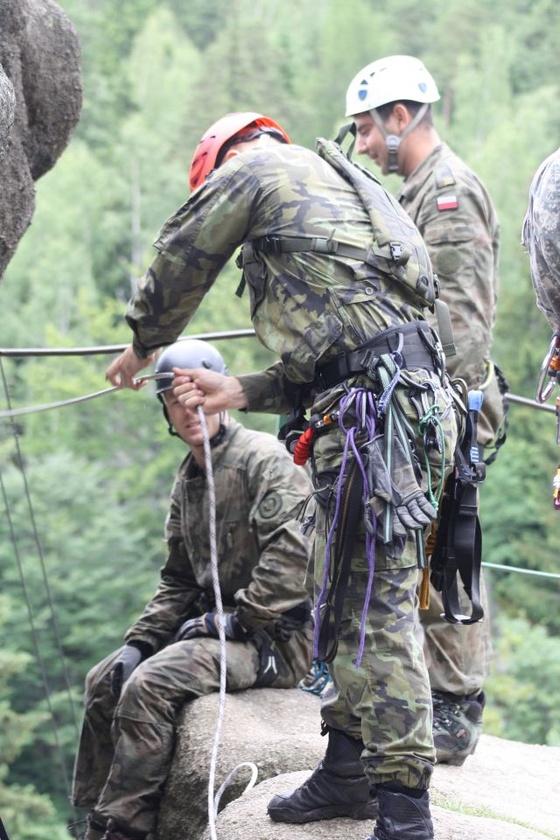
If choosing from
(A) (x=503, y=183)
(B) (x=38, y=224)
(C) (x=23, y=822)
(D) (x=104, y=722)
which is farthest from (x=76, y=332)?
(D) (x=104, y=722)

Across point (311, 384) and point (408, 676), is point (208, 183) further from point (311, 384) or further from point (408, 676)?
point (408, 676)

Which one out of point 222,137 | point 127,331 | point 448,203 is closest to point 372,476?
point 222,137

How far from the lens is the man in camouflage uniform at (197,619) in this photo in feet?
17.7

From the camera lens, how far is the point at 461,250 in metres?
5.47

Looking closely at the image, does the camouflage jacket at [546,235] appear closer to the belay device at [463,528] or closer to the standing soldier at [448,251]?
the belay device at [463,528]

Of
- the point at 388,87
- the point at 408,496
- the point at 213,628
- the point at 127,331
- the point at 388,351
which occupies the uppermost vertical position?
the point at 388,87

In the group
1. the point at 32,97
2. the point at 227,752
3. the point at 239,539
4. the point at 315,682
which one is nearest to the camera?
the point at 227,752

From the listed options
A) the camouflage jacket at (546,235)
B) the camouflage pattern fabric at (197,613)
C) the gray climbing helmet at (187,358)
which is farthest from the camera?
the gray climbing helmet at (187,358)

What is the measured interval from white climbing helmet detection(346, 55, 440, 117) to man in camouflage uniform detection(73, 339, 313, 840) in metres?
1.34

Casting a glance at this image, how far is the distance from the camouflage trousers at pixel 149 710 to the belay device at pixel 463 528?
162 cm

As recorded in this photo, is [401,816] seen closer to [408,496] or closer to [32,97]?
[408,496]


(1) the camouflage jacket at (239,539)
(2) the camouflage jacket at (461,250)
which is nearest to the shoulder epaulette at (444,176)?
(2) the camouflage jacket at (461,250)

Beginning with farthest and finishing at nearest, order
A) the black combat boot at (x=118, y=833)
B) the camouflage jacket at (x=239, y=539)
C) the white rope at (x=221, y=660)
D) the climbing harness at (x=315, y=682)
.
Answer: the climbing harness at (x=315, y=682) < the camouflage jacket at (x=239, y=539) < the black combat boot at (x=118, y=833) < the white rope at (x=221, y=660)

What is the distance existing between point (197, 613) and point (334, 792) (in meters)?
2.08
